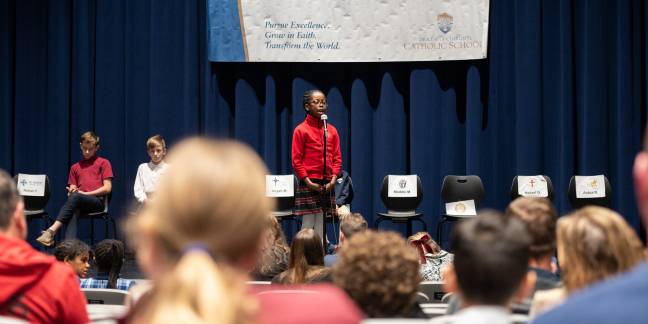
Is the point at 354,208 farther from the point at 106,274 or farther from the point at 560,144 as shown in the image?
the point at 106,274

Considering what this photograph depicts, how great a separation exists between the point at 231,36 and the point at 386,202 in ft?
7.52

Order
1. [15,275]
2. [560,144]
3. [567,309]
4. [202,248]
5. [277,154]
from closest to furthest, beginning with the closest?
[567,309] → [202,248] → [15,275] → [560,144] → [277,154]

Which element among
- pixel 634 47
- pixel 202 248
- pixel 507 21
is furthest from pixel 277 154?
pixel 202 248

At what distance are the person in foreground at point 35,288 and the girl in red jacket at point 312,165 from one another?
458cm

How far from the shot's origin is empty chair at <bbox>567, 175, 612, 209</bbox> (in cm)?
681

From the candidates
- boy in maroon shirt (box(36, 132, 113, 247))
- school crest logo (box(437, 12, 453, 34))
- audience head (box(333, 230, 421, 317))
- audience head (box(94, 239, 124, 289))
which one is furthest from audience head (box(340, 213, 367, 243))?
school crest logo (box(437, 12, 453, 34))

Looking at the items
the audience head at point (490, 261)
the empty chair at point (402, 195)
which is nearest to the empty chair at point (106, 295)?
the audience head at point (490, 261)

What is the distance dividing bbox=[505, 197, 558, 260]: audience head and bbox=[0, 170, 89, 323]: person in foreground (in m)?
1.28

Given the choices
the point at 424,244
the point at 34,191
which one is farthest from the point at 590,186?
the point at 34,191

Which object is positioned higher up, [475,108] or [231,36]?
[231,36]

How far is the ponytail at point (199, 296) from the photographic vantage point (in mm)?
961

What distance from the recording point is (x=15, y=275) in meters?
1.71

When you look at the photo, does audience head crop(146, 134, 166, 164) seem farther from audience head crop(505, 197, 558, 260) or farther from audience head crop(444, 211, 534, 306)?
audience head crop(444, 211, 534, 306)

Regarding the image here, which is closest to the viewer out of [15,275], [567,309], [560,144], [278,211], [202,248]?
[567,309]
